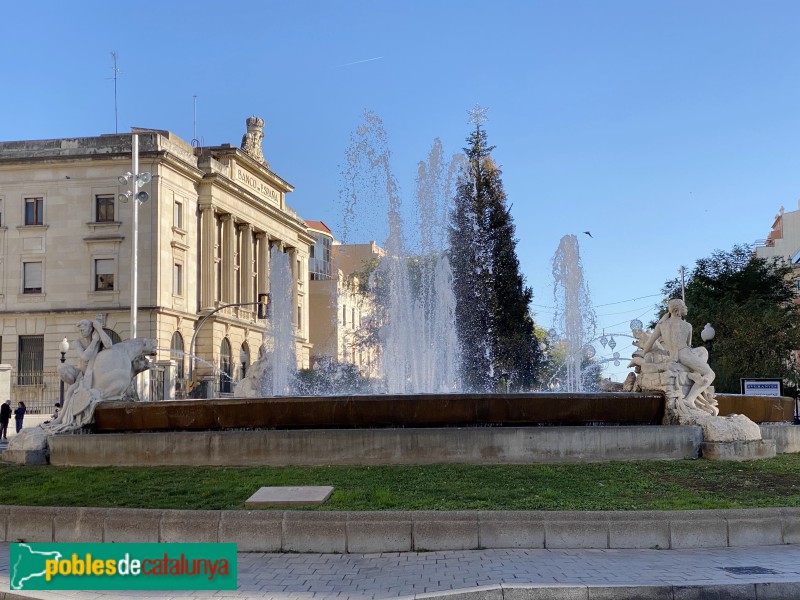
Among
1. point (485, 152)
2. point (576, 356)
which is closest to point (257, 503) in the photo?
point (576, 356)

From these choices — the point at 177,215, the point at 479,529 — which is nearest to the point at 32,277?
the point at 177,215

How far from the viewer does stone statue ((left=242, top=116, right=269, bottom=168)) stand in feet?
227

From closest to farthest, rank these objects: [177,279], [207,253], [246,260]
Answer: [177,279] < [207,253] < [246,260]

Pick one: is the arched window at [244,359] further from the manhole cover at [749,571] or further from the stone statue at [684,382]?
the manhole cover at [749,571]

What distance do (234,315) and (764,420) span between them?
49.0m

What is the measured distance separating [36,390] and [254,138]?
2647 centimetres

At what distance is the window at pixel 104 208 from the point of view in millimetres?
53438

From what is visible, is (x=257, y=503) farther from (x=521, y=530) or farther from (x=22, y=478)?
(x=22, y=478)

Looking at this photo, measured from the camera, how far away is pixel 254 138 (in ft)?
228

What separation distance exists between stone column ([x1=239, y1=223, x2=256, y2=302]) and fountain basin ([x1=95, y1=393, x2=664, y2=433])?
5255 cm

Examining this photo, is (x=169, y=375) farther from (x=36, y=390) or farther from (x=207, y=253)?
(x=207, y=253)

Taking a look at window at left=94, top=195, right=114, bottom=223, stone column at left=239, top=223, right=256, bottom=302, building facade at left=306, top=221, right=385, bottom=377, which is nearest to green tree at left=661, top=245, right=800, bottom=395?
stone column at left=239, top=223, right=256, bottom=302

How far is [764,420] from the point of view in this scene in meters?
16.3

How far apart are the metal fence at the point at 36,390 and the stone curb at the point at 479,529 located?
3959 centimetres
